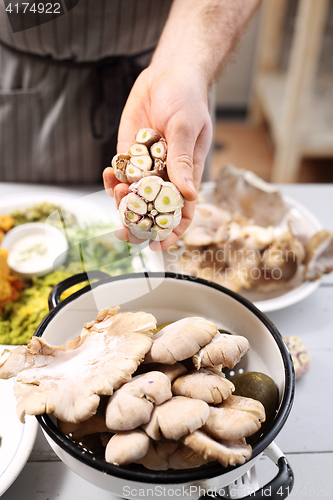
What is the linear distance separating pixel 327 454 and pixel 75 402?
1.12ft

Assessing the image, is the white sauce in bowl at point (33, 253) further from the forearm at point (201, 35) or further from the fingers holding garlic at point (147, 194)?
the forearm at point (201, 35)

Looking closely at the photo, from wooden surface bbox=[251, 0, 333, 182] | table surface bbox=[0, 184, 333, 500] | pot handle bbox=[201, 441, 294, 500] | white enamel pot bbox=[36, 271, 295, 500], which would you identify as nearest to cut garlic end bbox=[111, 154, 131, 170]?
white enamel pot bbox=[36, 271, 295, 500]

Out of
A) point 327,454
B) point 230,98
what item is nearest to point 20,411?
point 327,454

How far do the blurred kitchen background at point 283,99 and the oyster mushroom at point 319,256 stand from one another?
69cm

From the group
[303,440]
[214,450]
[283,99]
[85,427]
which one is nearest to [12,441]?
[85,427]

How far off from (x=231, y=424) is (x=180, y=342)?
7cm

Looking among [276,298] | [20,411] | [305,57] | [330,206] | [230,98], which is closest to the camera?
[20,411]

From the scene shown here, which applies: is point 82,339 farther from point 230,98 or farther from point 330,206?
point 230,98

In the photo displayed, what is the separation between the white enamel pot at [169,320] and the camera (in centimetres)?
29

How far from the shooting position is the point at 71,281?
0.46 meters

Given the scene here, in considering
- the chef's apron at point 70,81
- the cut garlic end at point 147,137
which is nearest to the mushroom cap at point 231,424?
the cut garlic end at point 147,137

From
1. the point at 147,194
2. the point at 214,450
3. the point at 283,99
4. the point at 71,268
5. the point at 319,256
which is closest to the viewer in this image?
the point at 214,450

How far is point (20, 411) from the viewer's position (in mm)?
299

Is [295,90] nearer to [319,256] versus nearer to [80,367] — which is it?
[319,256]
